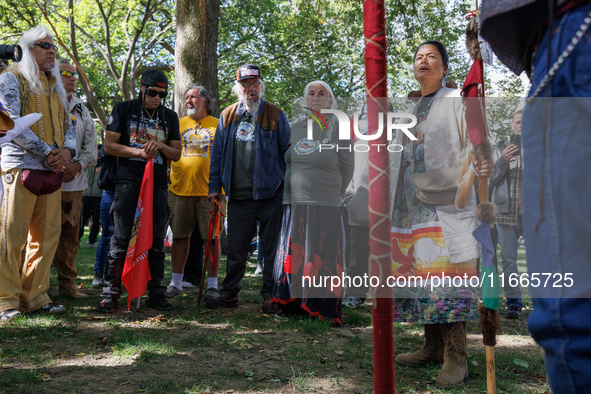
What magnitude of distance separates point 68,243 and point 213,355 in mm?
3031

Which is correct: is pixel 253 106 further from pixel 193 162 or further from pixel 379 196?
pixel 379 196

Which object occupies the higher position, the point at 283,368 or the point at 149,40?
the point at 149,40

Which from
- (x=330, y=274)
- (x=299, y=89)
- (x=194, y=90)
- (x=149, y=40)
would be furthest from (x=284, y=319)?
(x=149, y=40)

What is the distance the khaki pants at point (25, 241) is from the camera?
4.32 metres

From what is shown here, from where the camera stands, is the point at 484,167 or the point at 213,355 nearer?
the point at 484,167

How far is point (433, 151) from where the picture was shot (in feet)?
10.2

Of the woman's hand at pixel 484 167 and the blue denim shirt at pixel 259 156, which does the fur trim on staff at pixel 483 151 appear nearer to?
the woman's hand at pixel 484 167

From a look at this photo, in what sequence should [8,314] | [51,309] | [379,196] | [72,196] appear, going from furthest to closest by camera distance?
[72,196]
[51,309]
[8,314]
[379,196]

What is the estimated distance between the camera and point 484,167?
2.53 metres

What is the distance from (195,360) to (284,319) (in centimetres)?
150

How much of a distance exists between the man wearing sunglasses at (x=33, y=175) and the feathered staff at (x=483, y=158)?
3.52 meters

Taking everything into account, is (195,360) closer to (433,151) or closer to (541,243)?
(433,151)

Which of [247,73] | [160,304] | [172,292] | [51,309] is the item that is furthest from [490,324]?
[172,292]

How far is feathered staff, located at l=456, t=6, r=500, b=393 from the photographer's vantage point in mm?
2480
